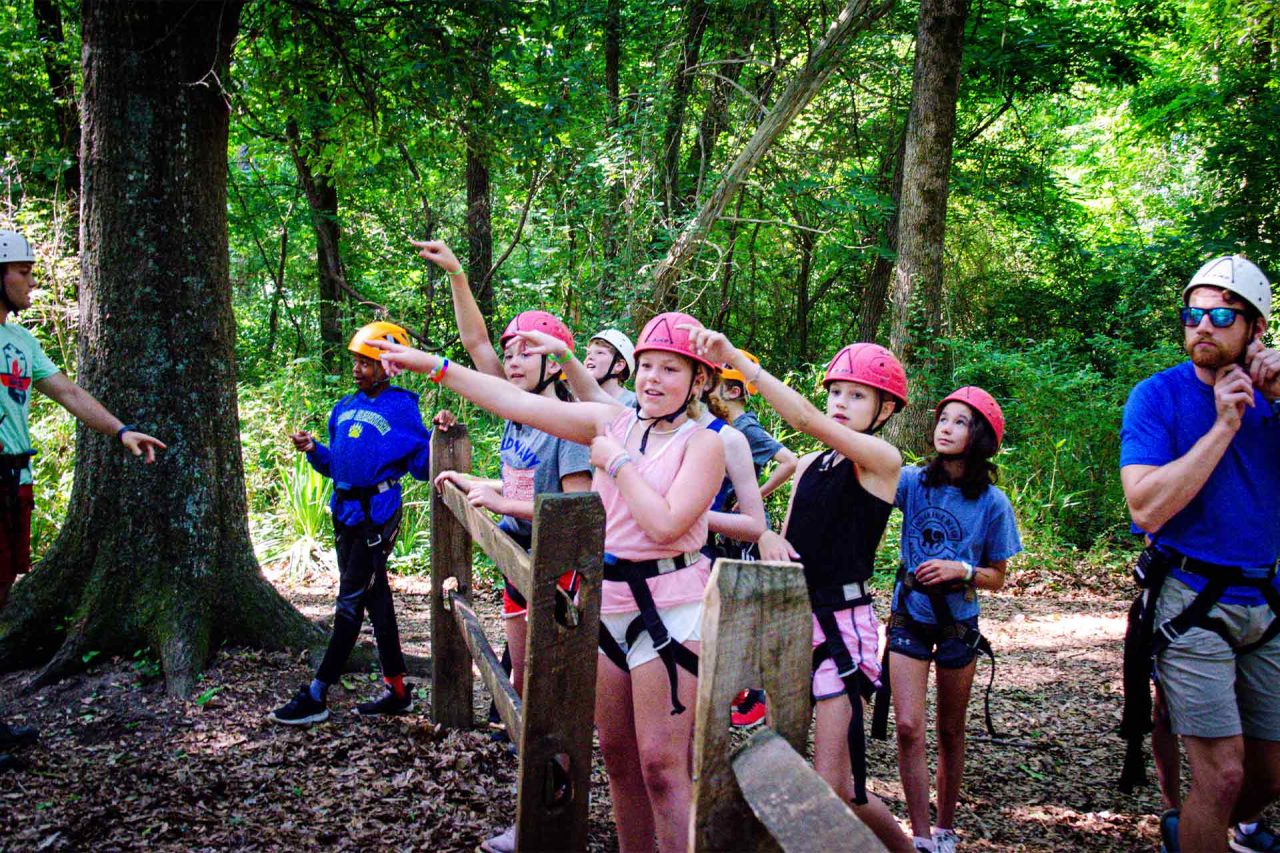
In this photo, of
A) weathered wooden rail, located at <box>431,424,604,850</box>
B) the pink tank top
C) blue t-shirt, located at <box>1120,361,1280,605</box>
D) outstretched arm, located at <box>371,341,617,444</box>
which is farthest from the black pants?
blue t-shirt, located at <box>1120,361,1280,605</box>

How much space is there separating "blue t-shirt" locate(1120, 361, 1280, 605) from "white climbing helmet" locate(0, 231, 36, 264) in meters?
4.92

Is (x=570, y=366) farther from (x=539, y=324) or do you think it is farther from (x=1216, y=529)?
(x=1216, y=529)

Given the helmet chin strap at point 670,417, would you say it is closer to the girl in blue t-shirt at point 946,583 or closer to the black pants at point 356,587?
the girl in blue t-shirt at point 946,583

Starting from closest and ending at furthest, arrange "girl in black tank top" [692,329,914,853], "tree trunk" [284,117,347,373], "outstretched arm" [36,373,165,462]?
"girl in black tank top" [692,329,914,853] < "outstretched arm" [36,373,165,462] < "tree trunk" [284,117,347,373]

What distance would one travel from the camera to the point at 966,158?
17.2 meters

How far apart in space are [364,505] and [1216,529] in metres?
3.89

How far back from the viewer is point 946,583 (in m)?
3.68

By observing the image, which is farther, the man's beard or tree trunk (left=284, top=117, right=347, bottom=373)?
tree trunk (left=284, top=117, right=347, bottom=373)

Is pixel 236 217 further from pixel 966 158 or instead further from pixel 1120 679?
pixel 1120 679

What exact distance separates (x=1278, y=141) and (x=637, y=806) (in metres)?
12.6

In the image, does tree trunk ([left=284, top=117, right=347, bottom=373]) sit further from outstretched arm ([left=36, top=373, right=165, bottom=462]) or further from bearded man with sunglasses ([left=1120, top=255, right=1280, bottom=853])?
bearded man with sunglasses ([left=1120, top=255, right=1280, bottom=853])

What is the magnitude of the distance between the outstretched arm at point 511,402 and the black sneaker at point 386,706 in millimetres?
2618

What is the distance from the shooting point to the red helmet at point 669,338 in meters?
2.94

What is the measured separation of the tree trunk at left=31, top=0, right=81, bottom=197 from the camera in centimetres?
1104
